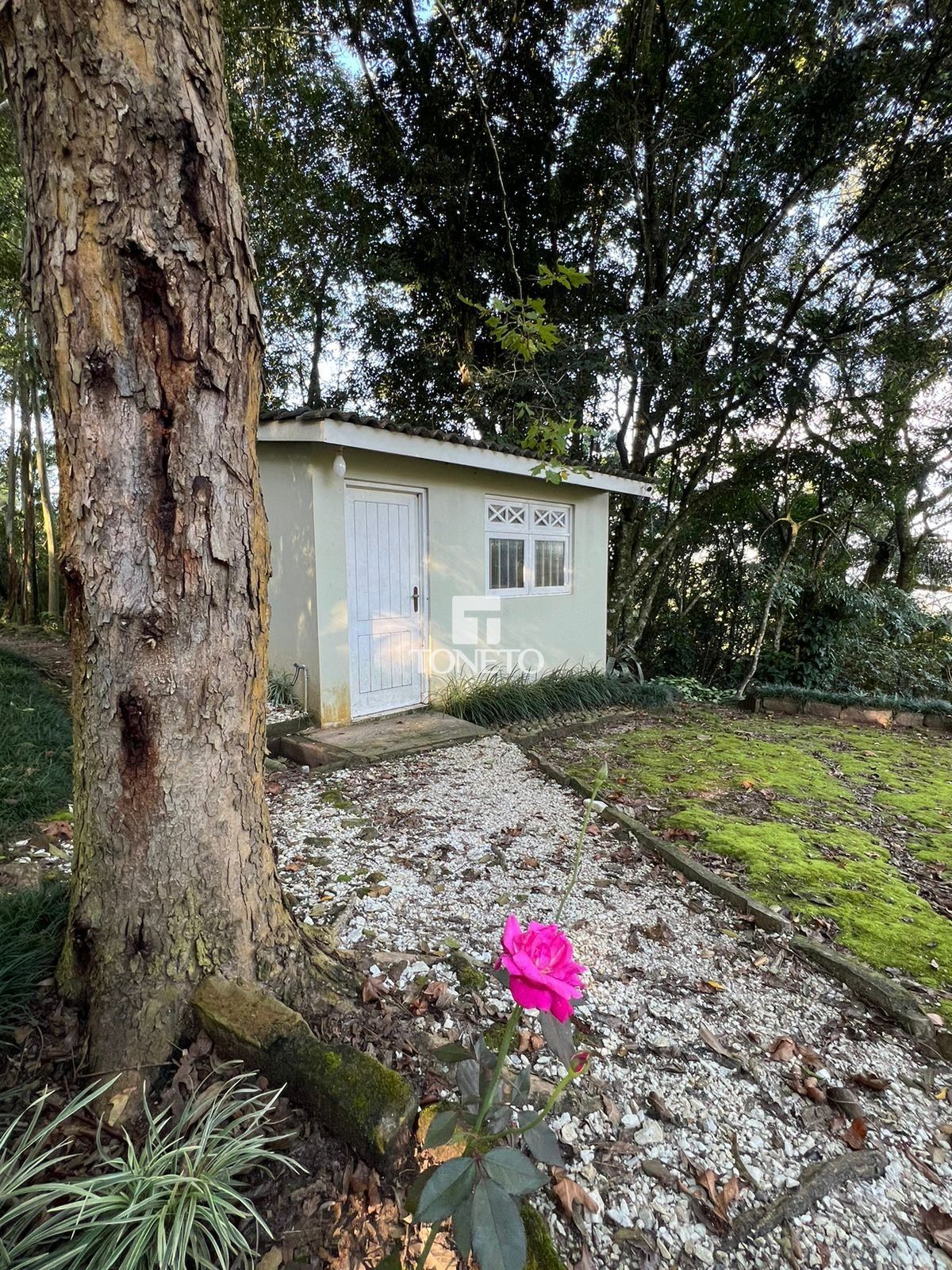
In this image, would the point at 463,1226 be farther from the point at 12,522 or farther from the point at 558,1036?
the point at 12,522

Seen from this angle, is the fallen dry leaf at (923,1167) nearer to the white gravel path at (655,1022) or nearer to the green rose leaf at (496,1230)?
the white gravel path at (655,1022)

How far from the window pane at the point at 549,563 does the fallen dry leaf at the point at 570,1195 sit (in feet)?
20.5

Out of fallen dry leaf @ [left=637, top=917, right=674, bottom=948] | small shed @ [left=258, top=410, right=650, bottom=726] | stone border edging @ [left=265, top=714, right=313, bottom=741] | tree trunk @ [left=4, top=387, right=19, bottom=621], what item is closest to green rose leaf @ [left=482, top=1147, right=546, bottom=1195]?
fallen dry leaf @ [left=637, top=917, right=674, bottom=948]

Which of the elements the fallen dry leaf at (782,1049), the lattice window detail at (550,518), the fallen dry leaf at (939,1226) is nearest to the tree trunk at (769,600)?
the lattice window detail at (550,518)

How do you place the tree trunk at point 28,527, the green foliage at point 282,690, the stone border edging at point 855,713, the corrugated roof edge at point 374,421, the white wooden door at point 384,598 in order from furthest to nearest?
1. the tree trunk at point 28,527
2. the stone border edging at point 855,713
3. the white wooden door at point 384,598
4. the green foliage at point 282,690
5. the corrugated roof edge at point 374,421

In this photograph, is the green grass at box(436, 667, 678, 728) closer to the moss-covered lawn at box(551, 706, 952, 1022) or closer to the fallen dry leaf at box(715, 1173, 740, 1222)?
the moss-covered lawn at box(551, 706, 952, 1022)

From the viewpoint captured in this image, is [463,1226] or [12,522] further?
[12,522]

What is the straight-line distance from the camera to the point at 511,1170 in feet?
2.80

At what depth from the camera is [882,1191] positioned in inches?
55.2

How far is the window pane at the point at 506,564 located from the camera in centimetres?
667

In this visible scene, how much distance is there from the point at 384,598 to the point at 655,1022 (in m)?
4.29

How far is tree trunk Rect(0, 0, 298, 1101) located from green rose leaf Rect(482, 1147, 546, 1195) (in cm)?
90

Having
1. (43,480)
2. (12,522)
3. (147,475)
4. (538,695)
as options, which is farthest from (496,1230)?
(12,522)

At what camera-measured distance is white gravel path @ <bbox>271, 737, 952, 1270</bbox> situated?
4.29 ft
